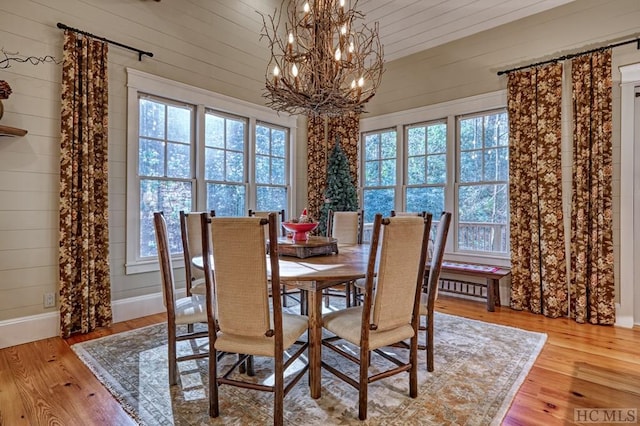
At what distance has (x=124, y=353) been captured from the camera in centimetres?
263

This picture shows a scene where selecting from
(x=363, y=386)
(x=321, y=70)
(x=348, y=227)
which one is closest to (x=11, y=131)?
(x=321, y=70)

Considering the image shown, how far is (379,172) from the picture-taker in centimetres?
532

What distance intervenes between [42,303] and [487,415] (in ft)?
11.7

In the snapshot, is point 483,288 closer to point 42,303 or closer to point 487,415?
point 487,415

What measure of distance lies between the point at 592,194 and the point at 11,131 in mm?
5200

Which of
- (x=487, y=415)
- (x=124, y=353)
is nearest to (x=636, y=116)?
(x=487, y=415)

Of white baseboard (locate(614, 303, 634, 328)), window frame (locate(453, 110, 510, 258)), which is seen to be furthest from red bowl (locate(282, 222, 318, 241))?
white baseboard (locate(614, 303, 634, 328))

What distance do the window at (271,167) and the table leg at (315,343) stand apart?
116 inches

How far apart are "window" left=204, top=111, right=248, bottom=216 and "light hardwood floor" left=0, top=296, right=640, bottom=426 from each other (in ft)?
5.99

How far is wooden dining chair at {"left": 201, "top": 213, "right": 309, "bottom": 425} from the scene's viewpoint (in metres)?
1.67

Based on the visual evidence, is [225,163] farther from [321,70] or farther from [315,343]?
[315,343]

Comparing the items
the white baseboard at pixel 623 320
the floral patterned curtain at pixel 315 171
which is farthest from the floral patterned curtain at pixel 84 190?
the white baseboard at pixel 623 320

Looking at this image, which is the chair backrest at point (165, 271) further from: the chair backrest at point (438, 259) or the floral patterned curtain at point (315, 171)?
the floral patterned curtain at point (315, 171)

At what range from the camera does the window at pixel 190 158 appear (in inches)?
140
